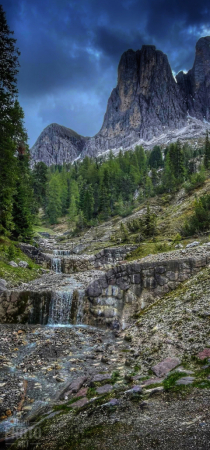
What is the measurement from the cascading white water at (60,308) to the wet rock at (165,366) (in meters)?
10.9

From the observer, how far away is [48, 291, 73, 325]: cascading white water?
18469 millimetres

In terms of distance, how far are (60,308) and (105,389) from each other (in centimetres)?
1164

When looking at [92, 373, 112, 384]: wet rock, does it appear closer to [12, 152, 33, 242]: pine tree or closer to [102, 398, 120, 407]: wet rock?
[102, 398, 120, 407]: wet rock

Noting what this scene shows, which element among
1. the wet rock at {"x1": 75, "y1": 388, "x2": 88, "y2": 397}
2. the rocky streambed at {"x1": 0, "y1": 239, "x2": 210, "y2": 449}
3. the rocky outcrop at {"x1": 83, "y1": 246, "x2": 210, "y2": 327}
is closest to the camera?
the rocky streambed at {"x1": 0, "y1": 239, "x2": 210, "y2": 449}

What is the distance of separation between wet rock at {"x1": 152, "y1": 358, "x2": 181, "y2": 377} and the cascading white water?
1094 centimetres

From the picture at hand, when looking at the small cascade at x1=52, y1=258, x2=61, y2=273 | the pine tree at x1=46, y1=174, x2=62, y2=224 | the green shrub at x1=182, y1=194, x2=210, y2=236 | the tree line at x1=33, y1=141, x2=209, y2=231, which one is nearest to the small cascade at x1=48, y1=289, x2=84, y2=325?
the small cascade at x1=52, y1=258, x2=61, y2=273

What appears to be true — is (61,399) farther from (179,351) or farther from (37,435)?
(179,351)

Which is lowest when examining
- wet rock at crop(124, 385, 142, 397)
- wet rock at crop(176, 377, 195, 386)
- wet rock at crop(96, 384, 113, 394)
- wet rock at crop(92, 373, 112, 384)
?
wet rock at crop(92, 373, 112, 384)

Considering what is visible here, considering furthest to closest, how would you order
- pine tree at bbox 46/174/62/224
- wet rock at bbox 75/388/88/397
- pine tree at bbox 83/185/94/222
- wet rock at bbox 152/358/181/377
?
pine tree at bbox 46/174/62/224 < pine tree at bbox 83/185/94/222 < wet rock at bbox 152/358/181/377 < wet rock at bbox 75/388/88/397

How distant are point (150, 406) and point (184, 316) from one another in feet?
21.9

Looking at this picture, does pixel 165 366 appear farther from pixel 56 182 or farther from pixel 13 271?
pixel 56 182

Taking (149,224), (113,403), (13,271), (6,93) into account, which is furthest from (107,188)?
(113,403)

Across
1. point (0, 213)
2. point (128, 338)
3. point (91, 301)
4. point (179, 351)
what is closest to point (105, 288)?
point (91, 301)

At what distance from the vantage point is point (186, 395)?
5914 millimetres
